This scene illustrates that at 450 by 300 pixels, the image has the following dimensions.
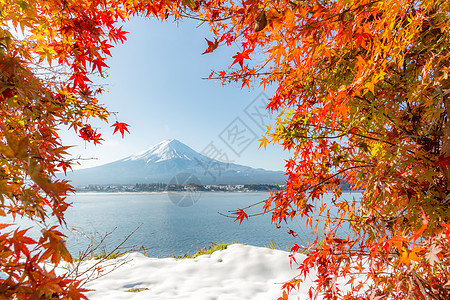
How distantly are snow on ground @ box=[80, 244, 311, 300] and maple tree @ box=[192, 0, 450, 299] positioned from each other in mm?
1361

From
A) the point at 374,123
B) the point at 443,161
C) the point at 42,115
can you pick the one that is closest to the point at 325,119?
the point at 374,123

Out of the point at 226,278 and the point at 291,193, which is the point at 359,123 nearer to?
the point at 291,193

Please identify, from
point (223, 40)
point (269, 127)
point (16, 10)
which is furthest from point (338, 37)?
point (16, 10)

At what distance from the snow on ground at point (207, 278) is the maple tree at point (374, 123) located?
136 cm

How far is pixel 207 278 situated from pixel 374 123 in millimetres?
3237

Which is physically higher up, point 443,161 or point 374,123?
point 374,123

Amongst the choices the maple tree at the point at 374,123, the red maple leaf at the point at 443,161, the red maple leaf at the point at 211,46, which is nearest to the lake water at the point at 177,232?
the maple tree at the point at 374,123

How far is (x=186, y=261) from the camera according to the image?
4.05m

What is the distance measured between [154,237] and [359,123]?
51.4 ft

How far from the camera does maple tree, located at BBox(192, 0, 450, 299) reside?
94 centimetres

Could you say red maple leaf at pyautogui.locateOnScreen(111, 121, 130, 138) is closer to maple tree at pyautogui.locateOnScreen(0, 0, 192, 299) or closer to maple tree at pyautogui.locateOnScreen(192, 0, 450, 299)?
maple tree at pyautogui.locateOnScreen(0, 0, 192, 299)

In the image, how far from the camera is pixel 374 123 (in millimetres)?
1424

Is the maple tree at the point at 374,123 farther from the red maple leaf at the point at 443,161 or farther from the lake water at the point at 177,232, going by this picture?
the lake water at the point at 177,232

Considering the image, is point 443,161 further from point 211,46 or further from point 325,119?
point 211,46
